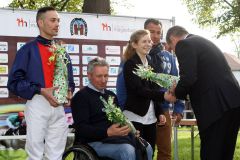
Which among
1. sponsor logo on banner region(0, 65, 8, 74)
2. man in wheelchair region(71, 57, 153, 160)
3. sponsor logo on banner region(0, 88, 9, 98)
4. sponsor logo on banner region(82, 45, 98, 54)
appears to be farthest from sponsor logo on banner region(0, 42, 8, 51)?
man in wheelchair region(71, 57, 153, 160)

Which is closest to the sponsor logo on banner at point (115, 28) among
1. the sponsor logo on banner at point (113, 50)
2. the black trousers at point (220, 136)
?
the sponsor logo on banner at point (113, 50)

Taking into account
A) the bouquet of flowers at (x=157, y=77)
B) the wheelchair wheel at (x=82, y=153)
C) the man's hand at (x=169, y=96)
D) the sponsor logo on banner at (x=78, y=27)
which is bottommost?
the wheelchair wheel at (x=82, y=153)

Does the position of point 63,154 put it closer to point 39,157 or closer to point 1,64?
point 39,157

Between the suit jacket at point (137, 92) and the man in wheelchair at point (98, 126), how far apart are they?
0.75 ft

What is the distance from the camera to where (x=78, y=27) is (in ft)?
20.1

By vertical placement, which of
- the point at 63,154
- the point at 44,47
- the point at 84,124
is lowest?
the point at 63,154

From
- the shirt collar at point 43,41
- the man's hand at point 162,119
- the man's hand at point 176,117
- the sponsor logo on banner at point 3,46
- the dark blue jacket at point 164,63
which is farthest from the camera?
the sponsor logo on banner at point 3,46

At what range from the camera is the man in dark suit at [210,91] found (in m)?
3.96

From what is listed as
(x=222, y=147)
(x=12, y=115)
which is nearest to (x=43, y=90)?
(x=222, y=147)

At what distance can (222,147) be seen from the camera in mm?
4016

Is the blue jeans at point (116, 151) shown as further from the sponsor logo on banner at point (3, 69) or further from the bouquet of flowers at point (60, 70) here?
the sponsor logo on banner at point (3, 69)

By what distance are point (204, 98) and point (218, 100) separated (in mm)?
115

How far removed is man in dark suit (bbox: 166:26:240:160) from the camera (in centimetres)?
396

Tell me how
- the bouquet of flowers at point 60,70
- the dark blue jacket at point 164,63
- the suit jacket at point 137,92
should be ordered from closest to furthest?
1. the bouquet of flowers at point 60,70
2. the suit jacket at point 137,92
3. the dark blue jacket at point 164,63
